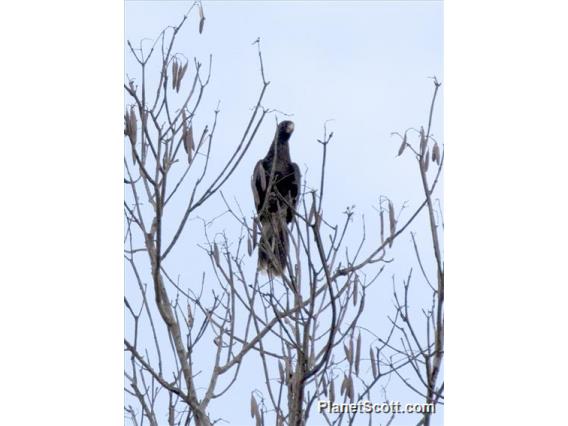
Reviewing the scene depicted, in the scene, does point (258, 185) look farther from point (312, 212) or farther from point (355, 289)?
point (312, 212)

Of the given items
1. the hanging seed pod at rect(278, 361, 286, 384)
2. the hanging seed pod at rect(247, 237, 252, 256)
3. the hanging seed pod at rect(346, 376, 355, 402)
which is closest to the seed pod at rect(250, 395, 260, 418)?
the hanging seed pod at rect(278, 361, 286, 384)

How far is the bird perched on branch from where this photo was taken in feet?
11.0

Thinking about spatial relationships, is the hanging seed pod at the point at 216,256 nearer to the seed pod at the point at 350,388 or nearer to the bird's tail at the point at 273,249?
the bird's tail at the point at 273,249

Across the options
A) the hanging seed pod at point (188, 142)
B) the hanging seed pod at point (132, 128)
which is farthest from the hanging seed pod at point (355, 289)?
the hanging seed pod at point (132, 128)

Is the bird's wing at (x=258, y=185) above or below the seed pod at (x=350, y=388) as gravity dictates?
above

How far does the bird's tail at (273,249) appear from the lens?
324 centimetres

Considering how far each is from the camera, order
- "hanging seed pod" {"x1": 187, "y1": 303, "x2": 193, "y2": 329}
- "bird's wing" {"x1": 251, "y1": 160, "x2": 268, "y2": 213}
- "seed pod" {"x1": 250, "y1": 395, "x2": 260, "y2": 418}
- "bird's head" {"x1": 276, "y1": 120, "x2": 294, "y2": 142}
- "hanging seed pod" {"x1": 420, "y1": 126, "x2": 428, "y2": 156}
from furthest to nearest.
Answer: "bird's wing" {"x1": 251, "y1": 160, "x2": 268, "y2": 213}
"bird's head" {"x1": 276, "y1": 120, "x2": 294, "y2": 142}
"hanging seed pod" {"x1": 187, "y1": 303, "x2": 193, "y2": 329}
"hanging seed pod" {"x1": 420, "y1": 126, "x2": 428, "y2": 156}
"seed pod" {"x1": 250, "y1": 395, "x2": 260, "y2": 418}

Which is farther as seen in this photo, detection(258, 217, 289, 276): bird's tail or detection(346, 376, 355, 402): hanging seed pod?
detection(258, 217, 289, 276): bird's tail

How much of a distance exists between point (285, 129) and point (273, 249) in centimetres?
45

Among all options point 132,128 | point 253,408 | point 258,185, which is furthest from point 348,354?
point 258,185

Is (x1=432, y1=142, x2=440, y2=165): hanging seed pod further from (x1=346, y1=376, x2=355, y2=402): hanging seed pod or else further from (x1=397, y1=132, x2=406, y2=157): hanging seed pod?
(x1=346, y1=376, x2=355, y2=402): hanging seed pod
